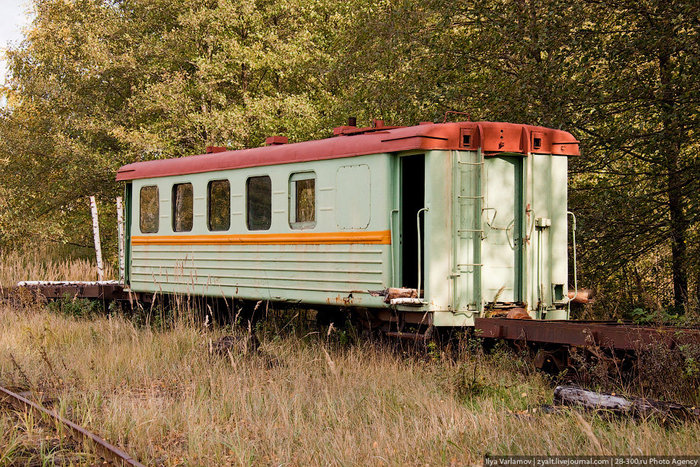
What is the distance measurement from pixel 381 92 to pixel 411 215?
613 centimetres

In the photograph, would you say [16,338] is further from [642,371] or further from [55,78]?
[55,78]

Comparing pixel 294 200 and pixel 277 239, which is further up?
pixel 294 200

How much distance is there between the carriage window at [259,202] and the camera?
11548mm

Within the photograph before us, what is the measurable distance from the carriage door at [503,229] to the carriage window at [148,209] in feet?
21.0

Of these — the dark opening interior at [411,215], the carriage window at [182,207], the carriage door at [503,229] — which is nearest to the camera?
the carriage door at [503,229]

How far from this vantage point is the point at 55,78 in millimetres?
26156

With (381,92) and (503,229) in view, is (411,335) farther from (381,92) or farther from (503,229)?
(381,92)

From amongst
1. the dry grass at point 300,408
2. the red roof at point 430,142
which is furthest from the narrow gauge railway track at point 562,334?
the red roof at point 430,142

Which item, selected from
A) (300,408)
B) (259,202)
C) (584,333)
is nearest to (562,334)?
(584,333)

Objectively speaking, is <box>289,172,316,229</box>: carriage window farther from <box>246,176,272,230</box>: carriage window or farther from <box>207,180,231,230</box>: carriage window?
<box>207,180,231,230</box>: carriage window

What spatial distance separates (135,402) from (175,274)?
5.44 meters

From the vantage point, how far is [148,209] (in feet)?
46.6

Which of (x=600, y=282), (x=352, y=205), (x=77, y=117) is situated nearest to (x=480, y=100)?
(x=600, y=282)

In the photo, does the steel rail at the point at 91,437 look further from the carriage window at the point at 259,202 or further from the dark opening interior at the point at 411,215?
the carriage window at the point at 259,202
